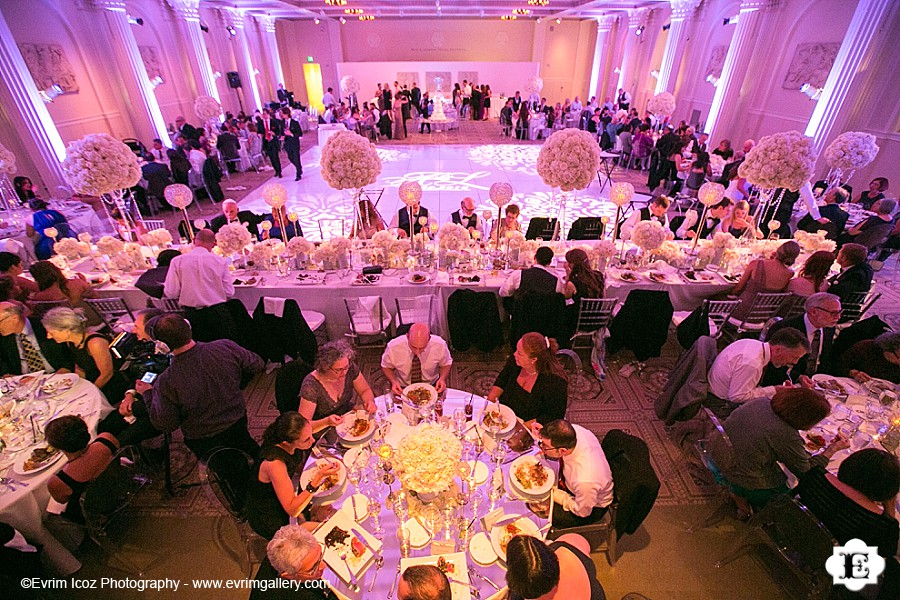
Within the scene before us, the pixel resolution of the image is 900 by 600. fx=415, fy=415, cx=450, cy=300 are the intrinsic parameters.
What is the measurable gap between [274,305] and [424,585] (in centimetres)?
339

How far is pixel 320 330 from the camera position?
16.0 feet

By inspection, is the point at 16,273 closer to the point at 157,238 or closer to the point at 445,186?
the point at 157,238

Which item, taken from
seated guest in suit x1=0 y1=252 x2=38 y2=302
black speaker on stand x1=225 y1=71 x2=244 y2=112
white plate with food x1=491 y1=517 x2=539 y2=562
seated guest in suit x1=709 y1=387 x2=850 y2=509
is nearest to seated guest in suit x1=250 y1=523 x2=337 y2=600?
white plate with food x1=491 y1=517 x2=539 y2=562

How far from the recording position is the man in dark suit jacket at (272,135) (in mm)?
11844

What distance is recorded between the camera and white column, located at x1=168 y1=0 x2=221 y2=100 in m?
14.1

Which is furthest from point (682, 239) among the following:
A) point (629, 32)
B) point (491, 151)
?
point (629, 32)

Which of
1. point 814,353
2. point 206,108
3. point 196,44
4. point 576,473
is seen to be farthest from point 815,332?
point 196,44

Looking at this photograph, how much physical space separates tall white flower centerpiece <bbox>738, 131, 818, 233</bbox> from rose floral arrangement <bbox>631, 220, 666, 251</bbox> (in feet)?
4.67

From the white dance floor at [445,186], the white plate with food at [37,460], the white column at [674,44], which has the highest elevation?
the white column at [674,44]

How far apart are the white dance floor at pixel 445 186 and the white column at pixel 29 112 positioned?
351cm

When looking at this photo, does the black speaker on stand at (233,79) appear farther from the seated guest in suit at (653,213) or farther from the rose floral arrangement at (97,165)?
the seated guest in suit at (653,213)

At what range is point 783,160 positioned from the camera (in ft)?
15.6

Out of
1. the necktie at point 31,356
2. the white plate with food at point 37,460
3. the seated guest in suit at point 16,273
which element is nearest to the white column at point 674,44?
the seated guest in suit at point 16,273

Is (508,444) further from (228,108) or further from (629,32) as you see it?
(629,32)
